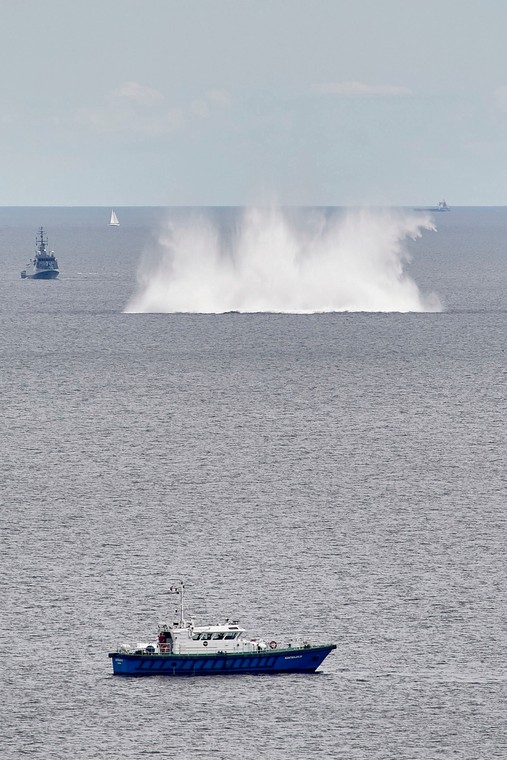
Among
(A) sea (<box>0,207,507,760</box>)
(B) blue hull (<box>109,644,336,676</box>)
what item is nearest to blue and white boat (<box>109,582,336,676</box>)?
(B) blue hull (<box>109,644,336,676</box>)

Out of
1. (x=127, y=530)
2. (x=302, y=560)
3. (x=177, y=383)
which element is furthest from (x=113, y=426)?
(x=302, y=560)

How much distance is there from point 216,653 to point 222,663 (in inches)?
24.0

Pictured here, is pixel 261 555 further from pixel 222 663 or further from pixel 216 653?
pixel 216 653

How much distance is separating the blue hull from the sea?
1.87 feet

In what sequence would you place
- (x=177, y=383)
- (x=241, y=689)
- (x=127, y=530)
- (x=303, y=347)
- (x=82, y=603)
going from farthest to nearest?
(x=303, y=347) < (x=177, y=383) < (x=127, y=530) < (x=82, y=603) < (x=241, y=689)

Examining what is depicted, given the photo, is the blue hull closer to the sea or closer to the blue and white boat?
the blue and white boat

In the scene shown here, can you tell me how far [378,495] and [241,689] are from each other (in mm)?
33854

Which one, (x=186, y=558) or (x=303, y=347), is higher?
(x=303, y=347)

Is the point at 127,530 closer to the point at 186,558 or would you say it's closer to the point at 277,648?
the point at 186,558

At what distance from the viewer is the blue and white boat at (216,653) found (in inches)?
2591

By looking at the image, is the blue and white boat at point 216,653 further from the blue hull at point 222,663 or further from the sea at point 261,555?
the sea at point 261,555

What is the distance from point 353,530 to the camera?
8762cm

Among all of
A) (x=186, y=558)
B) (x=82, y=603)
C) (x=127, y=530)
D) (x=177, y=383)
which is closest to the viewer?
(x=82, y=603)

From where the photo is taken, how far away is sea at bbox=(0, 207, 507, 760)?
199ft
